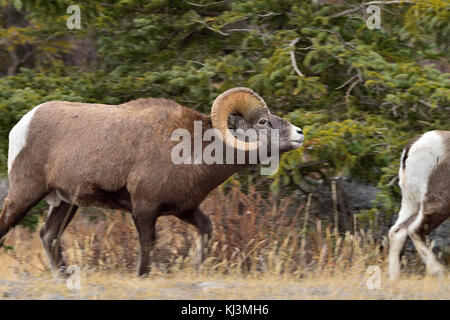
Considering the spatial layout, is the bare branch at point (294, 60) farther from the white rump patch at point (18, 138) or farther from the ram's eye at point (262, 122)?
the white rump patch at point (18, 138)

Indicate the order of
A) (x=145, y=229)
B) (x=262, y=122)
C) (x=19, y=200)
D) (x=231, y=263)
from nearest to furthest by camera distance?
(x=145, y=229) < (x=19, y=200) < (x=262, y=122) < (x=231, y=263)

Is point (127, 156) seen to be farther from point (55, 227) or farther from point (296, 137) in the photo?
point (296, 137)

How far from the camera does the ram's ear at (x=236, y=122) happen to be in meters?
8.24

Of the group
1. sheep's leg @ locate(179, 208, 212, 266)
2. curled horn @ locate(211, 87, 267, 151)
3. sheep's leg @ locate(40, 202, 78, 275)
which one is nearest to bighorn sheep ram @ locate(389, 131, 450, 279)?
curled horn @ locate(211, 87, 267, 151)

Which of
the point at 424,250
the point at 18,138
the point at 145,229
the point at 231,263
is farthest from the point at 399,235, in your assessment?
the point at 18,138

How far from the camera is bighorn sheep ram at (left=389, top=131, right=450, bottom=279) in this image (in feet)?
27.1

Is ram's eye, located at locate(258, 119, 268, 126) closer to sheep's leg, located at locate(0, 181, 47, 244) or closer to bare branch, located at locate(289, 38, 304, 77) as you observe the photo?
bare branch, located at locate(289, 38, 304, 77)

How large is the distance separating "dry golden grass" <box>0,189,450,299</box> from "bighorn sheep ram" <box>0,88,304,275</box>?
606mm

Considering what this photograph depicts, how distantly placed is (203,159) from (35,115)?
6.23 feet

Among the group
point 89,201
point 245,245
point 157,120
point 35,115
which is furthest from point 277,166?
point 35,115

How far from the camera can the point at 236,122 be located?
8258mm

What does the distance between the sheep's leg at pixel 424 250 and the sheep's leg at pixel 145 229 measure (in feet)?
9.46

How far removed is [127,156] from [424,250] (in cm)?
342

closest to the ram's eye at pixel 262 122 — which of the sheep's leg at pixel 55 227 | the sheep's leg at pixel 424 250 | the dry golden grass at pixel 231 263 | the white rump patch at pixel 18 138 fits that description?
the dry golden grass at pixel 231 263
